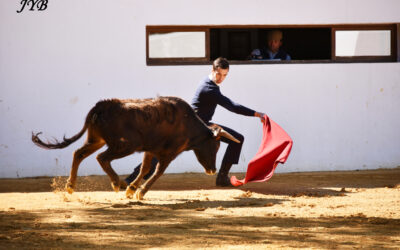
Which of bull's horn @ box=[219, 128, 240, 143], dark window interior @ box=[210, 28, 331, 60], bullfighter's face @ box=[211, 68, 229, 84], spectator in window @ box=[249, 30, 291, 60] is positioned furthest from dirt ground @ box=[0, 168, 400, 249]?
dark window interior @ box=[210, 28, 331, 60]

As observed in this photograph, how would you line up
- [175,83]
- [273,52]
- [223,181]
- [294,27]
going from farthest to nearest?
[273,52] < [294,27] < [175,83] < [223,181]

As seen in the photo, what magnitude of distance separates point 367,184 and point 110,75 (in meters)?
4.24

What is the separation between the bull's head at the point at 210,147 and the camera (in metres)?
8.91

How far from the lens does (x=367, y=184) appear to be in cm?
984

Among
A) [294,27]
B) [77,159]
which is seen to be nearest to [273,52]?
[294,27]

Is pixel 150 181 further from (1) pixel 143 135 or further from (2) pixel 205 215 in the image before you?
(2) pixel 205 215

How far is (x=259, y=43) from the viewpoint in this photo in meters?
15.2

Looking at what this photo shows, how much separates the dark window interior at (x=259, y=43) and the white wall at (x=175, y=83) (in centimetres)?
368

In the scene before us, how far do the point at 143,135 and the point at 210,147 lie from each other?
1.13m

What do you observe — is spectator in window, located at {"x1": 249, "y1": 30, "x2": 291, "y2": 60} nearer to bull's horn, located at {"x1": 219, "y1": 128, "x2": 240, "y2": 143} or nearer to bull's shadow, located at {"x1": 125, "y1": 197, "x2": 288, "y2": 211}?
bull's horn, located at {"x1": 219, "y1": 128, "x2": 240, "y2": 143}

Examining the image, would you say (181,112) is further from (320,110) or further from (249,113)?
(320,110)

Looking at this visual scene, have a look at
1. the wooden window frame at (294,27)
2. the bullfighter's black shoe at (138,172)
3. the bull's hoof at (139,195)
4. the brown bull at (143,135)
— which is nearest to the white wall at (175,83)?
the wooden window frame at (294,27)

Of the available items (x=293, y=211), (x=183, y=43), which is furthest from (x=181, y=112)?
(x=183, y=43)

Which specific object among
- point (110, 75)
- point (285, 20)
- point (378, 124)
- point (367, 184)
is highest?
point (285, 20)
